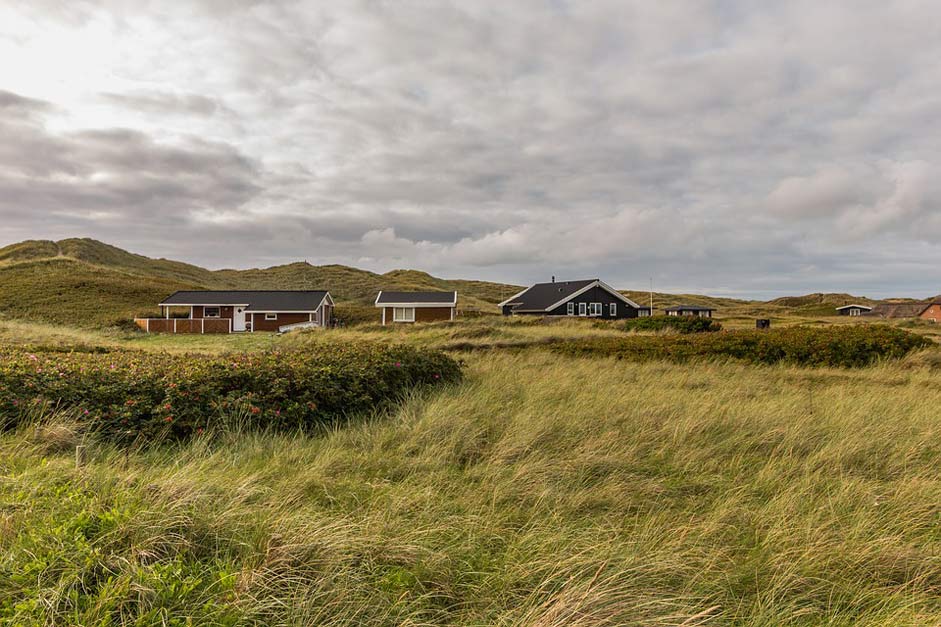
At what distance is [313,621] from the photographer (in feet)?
8.52

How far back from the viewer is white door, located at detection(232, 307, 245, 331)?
153 feet

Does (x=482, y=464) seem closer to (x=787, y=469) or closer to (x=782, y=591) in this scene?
(x=782, y=591)

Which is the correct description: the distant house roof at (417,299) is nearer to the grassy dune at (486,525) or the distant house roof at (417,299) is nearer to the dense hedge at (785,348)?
the dense hedge at (785,348)

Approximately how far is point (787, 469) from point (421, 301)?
4430 cm

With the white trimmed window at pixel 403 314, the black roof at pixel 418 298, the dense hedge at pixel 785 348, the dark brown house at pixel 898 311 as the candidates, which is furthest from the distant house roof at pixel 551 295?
the dark brown house at pixel 898 311

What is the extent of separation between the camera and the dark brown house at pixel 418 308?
159ft

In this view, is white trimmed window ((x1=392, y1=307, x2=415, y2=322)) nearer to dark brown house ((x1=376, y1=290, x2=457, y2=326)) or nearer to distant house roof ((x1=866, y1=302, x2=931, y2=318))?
dark brown house ((x1=376, y1=290, x2=457, y2=326))

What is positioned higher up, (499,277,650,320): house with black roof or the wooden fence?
(499,277,650,320): house with black roof

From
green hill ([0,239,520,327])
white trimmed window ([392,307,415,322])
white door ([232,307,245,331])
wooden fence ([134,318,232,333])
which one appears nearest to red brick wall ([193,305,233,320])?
white door ([232,307,245,331])

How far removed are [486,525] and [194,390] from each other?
4.77 metres

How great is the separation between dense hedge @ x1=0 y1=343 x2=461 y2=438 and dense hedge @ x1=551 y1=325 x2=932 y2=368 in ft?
29.4

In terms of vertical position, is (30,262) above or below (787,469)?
above

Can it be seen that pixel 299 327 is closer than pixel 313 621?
No

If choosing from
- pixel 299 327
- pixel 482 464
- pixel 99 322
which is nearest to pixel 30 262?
pixel 99 322
